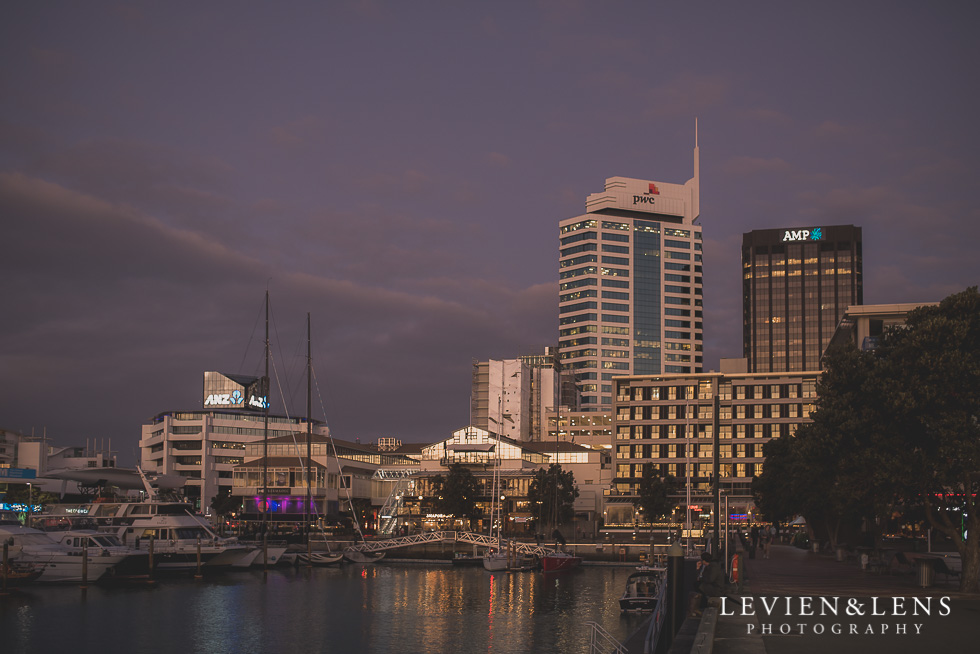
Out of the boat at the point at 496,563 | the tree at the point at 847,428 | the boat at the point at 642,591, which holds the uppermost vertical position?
the tree at the point at 847,428

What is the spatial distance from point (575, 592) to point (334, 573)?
79.0ft

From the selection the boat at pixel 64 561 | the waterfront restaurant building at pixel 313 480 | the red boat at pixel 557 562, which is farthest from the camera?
the waterfront restaurant building at pixel 313 480

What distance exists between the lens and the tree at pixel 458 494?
375 ft

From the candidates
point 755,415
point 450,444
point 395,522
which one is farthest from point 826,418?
point 755,415

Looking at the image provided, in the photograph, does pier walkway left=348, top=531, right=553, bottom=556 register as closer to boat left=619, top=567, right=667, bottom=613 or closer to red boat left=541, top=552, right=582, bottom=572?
red boat left=541, top=552, right=582, bottom=572

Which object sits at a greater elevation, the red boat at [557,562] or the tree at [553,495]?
the tree at [553,495]

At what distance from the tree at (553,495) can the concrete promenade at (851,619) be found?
71.9 m

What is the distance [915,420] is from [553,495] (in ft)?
259

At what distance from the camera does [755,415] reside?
516 feet

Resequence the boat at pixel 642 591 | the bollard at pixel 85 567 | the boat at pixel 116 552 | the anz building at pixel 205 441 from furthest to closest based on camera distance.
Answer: the anz building at pixel 205 441
the boat at pixel 116 552
the bollard at pixel 85 567
the boat at pixel 642 591

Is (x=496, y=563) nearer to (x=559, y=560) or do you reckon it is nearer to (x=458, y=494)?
(x=559, y=560)

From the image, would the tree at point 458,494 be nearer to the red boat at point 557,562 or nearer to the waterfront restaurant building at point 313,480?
the waterfront restaurant building at point 313,480

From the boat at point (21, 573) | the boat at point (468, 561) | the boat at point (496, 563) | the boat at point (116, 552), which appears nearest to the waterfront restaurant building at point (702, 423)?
the boat at point (468, 561)

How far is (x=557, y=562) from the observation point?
80312mm
